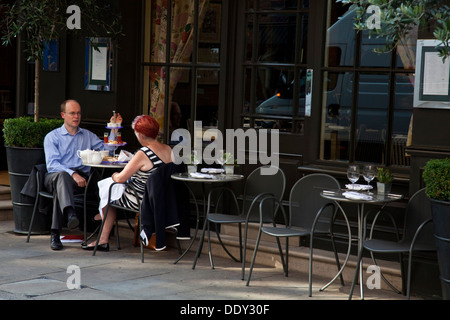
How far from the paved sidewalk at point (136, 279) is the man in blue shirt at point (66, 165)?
35 centimetres

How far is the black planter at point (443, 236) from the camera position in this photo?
5.23 meters

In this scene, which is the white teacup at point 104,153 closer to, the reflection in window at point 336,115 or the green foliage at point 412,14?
the reflection in window at point 336,115

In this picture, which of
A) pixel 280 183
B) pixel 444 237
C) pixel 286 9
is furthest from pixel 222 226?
pixel 444 237

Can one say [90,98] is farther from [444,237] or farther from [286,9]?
[444,237]

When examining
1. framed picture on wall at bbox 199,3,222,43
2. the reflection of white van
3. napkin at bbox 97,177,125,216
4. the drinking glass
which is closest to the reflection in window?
the reflection of white van

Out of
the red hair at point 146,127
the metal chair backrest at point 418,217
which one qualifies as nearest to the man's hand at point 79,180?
the red hair at point 146,127

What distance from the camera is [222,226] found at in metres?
7.76

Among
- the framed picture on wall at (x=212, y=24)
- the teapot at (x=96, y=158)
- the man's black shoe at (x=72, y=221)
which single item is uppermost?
the framed picture on wall at (x=212, y=24)

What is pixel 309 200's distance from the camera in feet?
21.7

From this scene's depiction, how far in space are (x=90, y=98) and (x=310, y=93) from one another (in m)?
2.92

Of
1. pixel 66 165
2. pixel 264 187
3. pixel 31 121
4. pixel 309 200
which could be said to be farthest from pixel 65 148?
pixel 309 200

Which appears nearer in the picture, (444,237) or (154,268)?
(444,237)

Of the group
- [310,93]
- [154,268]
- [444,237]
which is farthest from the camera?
[310,93]

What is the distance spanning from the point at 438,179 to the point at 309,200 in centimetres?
157
